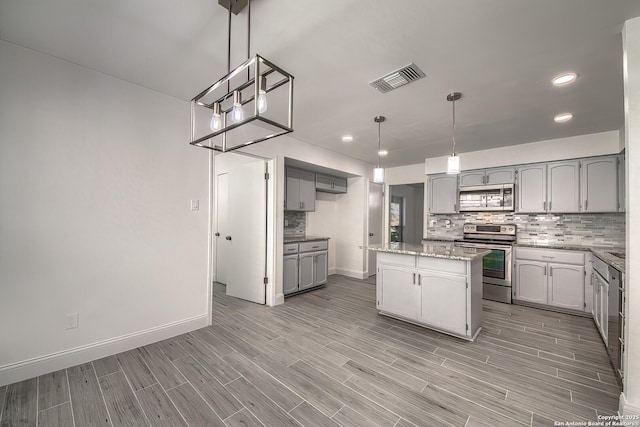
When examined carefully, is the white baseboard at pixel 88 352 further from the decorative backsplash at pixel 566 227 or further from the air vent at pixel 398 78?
the decorative backsplash at pixel 566 227

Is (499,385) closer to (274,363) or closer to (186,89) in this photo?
(274,363)

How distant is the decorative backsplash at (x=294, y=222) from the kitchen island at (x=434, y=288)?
7.51 ft

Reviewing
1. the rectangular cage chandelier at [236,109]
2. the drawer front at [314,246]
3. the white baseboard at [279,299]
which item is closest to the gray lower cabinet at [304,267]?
the drawer front at [314,246]

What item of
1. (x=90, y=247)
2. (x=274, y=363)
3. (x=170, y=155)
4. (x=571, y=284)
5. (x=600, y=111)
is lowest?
(x=274, y=363)

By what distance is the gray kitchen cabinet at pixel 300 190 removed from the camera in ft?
14.7

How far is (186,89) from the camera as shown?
263 centimetres

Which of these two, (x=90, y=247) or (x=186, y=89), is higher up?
(x=186, y=89)

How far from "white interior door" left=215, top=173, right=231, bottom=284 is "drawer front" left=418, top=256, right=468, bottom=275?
3.21 m

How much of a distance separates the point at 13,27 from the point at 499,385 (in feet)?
14.4

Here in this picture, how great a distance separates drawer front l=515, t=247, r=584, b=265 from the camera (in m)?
3.56

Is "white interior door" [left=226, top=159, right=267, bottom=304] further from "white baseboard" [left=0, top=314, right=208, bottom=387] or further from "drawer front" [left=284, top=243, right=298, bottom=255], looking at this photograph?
"white baseboard" [left=0, top=314, right=208, bottom=387]

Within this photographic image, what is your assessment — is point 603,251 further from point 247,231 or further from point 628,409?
point 247,231

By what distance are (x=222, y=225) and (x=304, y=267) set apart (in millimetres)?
1754

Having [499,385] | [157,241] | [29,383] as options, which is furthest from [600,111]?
[29,383]
